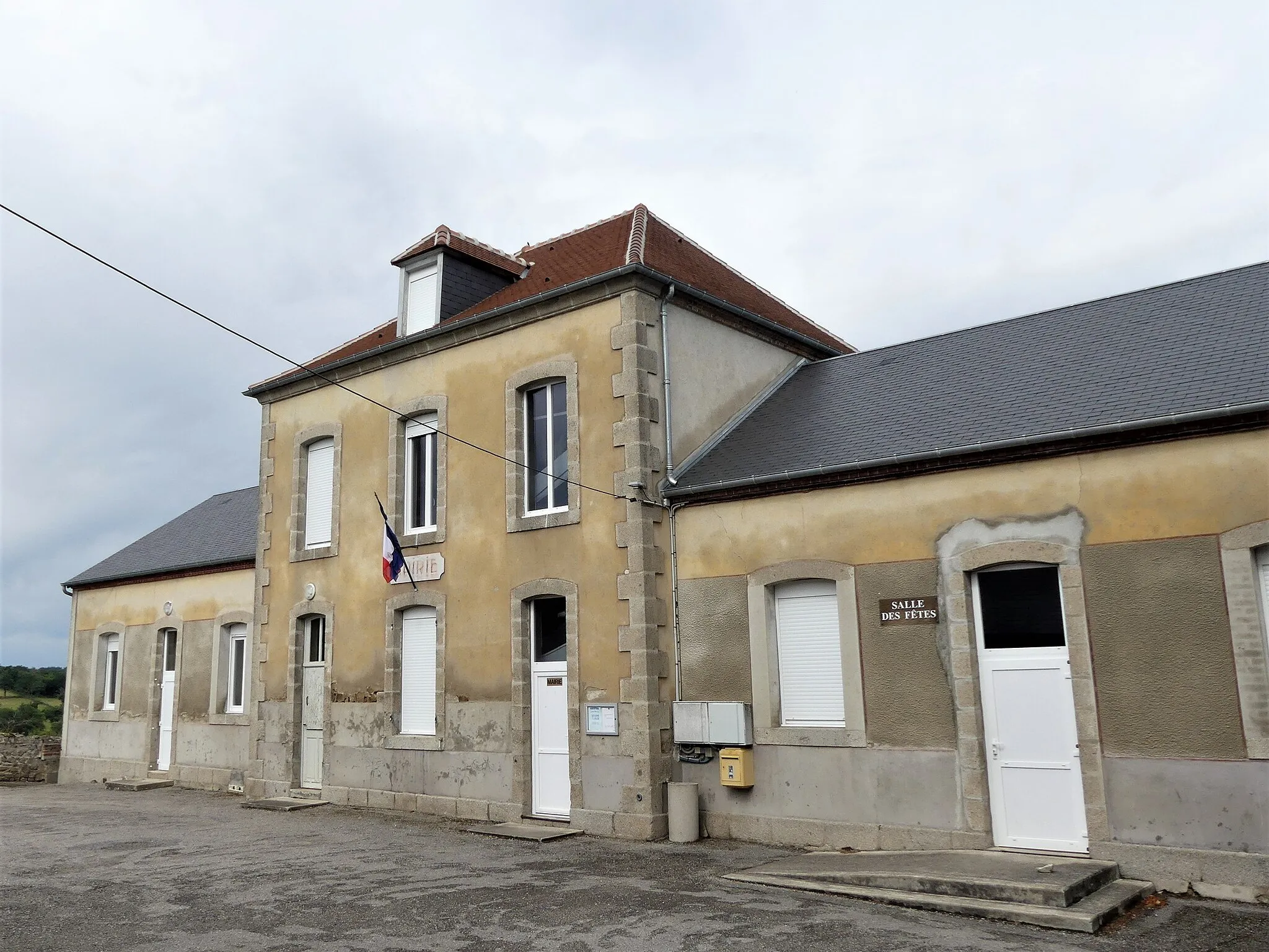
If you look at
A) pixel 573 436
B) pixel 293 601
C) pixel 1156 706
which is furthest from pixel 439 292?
pixel 1156 706

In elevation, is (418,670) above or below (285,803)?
above

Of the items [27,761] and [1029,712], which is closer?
[1029,712]

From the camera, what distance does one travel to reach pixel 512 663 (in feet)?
39.3

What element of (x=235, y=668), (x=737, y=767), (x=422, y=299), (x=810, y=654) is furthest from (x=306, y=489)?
(x=810, y=654)

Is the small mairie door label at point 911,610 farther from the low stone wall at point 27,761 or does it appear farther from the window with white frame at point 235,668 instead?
the low stone wall at point 27,761

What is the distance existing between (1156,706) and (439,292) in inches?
391

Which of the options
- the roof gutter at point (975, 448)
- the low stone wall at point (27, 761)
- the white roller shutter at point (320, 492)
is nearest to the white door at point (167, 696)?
the low stone wall at point (27, 761)

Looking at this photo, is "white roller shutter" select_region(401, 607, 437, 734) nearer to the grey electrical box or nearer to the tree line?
the grey electrical box

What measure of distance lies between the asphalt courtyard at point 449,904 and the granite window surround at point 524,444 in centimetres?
353

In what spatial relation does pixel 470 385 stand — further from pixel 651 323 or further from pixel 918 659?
pixel 918 659

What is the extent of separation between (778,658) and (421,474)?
579 centimetres

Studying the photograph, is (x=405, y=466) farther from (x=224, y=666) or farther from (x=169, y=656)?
(x=169, y=656)

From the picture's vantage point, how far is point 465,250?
14141mm

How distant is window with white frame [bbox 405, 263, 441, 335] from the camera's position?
14.0 meters
